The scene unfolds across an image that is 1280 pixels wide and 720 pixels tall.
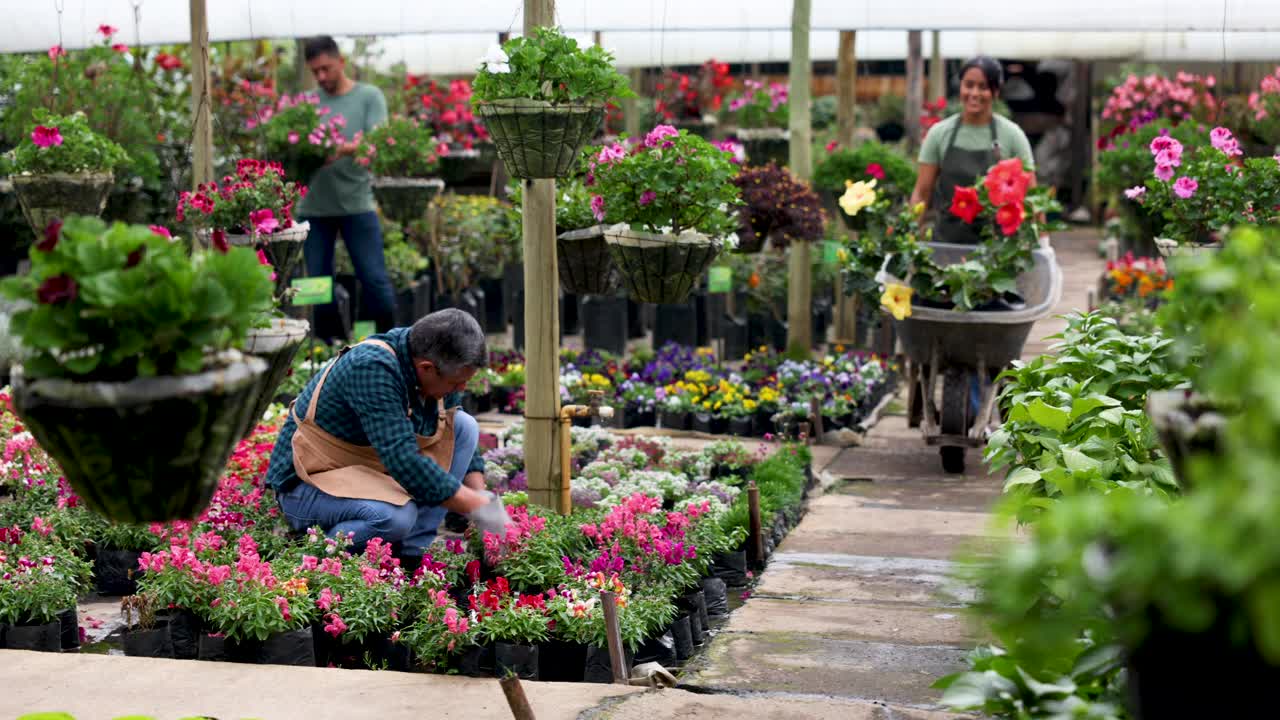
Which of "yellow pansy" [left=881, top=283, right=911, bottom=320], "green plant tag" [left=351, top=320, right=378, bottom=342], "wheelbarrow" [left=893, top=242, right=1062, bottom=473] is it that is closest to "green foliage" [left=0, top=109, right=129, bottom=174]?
"green plant tag" [left=351, top=320, right=378, bottom=342]

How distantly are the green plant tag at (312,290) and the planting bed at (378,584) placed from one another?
1.12m

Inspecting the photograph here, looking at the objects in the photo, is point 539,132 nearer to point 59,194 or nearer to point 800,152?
point 59,194

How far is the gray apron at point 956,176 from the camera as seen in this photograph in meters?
6.16

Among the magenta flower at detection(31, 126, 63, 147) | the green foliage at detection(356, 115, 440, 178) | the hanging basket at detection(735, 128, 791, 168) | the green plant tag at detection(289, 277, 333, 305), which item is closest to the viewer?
the magenta flower at detection(31, 126, 63, 147)

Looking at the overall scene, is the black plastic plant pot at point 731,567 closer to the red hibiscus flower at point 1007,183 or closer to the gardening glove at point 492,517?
the gardening glove at point 492,517

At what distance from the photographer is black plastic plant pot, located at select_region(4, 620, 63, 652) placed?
359cm

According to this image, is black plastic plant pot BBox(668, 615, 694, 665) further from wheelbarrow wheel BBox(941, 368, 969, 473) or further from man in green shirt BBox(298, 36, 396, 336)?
man in green shirt BBox(298, 36, 396, 336)

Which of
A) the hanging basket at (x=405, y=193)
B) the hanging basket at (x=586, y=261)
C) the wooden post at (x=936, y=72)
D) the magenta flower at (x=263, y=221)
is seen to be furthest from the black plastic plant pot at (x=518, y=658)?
A: the wooden post at (x=936, y=72)

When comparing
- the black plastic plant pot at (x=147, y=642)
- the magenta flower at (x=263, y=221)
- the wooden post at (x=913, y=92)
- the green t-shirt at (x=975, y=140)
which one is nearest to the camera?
the black plastic plant pot at (x=147, y=642)

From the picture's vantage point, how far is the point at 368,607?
354 centimetres

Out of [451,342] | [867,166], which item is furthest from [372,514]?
[867,166]

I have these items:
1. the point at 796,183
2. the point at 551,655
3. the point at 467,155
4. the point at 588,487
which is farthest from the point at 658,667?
the point at 467,155

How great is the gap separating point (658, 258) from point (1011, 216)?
158 cm

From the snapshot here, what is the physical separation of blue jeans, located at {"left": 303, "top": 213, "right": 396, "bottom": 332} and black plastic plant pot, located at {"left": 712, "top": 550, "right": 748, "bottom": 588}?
3740mm
